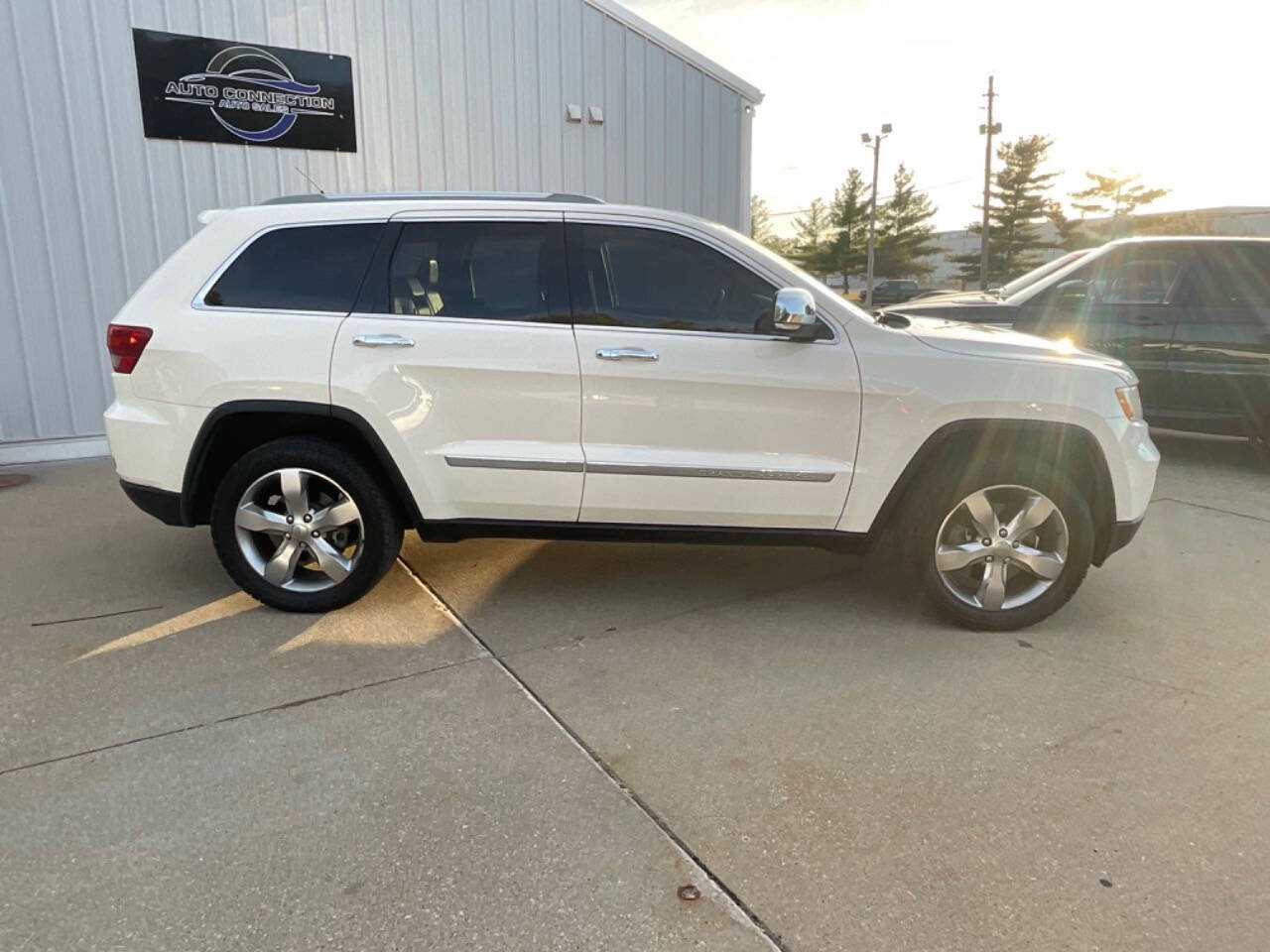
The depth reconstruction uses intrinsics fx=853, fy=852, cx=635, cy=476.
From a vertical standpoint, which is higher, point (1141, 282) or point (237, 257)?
point (237, 257)

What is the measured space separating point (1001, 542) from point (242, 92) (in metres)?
7.18

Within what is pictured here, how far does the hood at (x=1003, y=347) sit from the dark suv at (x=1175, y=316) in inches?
118

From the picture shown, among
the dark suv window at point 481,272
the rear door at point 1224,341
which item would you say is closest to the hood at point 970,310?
the rear door at point 1224,341

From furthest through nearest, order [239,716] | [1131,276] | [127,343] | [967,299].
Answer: [967,299], [1131,276], [127,343], [239,716]

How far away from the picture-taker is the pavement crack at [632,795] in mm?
2105

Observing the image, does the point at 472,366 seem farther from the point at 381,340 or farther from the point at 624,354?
the point at 624,354

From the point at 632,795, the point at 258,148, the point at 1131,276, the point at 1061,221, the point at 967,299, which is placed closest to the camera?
the point at 632,795

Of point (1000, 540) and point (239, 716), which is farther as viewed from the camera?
point (1000, 540)

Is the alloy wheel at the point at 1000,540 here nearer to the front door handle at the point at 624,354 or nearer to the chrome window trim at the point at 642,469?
the chrome window trim at the point at 642,469

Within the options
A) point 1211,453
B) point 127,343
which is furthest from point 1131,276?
point 127,343

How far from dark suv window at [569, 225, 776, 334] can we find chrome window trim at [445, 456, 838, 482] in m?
0.59

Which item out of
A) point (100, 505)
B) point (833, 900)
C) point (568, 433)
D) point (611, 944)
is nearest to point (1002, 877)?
point (833, 900)

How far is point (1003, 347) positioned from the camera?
3.67 m

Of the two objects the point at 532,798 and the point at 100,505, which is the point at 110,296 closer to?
the point at 100,505
